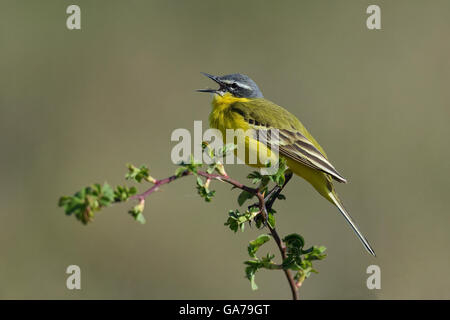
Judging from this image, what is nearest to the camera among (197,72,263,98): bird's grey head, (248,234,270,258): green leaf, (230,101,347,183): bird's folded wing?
(248,234,270,258): green leaf

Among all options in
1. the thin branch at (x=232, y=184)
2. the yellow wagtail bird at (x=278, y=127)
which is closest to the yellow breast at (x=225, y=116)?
the yellow wagtail bird at (x=278, y=127)

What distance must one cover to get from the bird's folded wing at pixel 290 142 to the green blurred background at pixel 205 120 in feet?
8.24

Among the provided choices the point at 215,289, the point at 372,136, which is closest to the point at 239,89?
the point at 215,289

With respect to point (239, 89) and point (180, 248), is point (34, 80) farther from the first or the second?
point (239, 89)

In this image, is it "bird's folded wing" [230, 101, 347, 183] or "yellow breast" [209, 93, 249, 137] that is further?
"yellow breast" [209, 93, 249, 137]

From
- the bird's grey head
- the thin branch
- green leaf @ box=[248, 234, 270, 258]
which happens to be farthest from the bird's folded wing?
green leaf @ box=[248, 234, 270, 258]

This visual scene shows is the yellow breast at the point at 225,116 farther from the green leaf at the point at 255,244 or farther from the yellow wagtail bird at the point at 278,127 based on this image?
the green leaf at the point at 255,244

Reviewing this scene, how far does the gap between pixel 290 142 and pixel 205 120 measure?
3747 mm

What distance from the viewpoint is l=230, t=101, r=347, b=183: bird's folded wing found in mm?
4008

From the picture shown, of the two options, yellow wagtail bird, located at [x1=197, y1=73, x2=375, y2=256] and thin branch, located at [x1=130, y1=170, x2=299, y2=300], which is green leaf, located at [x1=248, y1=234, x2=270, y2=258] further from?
yellow wagtail bird, located at [x1=197, y1=73, x2=375, y2=256]

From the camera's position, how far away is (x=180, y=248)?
6.75 m

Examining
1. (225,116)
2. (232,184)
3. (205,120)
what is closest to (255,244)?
(232,184)

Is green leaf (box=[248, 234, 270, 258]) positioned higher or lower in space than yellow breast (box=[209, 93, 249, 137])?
lower

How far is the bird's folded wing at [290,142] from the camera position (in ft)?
13.1
